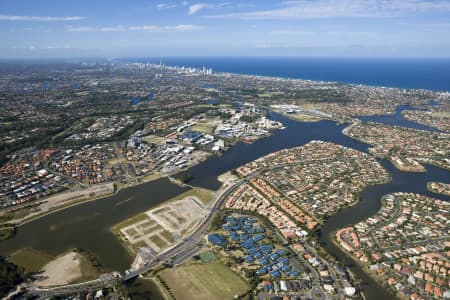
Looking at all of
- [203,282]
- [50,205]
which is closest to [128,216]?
[50,205]

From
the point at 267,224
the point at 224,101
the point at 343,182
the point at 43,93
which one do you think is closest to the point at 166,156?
the point at 267,224

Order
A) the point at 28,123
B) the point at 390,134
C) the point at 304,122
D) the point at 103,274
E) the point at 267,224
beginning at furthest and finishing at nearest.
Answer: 1. the point at 304,122
2. the point at 28,123
3. the point at 390,134
4. the point at 267,224
5. the point at 103,274

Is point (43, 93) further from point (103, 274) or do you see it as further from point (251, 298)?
point (251, 298)

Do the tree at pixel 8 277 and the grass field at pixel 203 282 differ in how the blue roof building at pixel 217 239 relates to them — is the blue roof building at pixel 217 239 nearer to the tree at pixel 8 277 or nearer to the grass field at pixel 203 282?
the grass field at pixel 203 282

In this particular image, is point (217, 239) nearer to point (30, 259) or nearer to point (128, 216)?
point (128, 216)

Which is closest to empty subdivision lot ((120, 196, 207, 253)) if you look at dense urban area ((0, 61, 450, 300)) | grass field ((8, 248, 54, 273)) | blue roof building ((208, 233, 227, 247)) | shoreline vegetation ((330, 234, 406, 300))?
dense urban area ((0, 61, 450, 300))

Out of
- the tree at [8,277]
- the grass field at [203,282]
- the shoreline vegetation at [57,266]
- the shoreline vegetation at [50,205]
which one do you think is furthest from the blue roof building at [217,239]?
the shoreline vegetation at [50,205]
